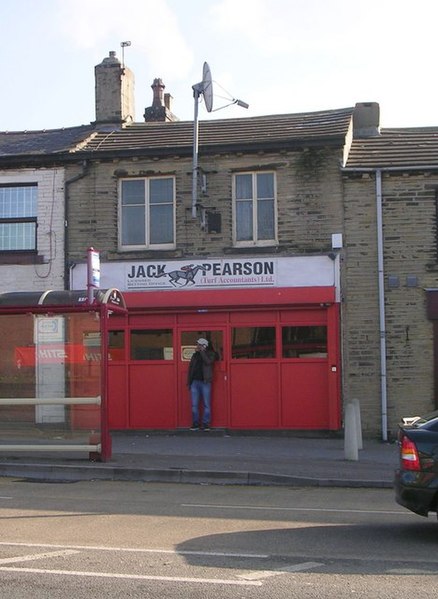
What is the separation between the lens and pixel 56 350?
15000 mm

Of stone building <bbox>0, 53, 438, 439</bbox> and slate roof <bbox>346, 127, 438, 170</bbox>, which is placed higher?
slate roof <bbox>346, 127, 438, 170</bbox>

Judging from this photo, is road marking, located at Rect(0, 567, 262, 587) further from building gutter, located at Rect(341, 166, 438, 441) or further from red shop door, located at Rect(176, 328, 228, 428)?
red shop door, located at Rect(176, 328, 228, 428)

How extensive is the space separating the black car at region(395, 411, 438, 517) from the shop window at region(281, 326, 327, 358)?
969 centimetres

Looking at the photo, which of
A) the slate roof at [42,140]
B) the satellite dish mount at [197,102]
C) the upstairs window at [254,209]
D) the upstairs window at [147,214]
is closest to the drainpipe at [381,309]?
the upstairs window at [254,209]

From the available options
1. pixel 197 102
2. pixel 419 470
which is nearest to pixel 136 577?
pixel 419 470

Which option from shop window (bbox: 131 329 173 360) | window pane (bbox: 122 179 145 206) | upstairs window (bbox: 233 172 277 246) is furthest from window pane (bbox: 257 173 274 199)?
shop window (bbox: 131 329 173 360)

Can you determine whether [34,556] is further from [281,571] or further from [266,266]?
[266,266]

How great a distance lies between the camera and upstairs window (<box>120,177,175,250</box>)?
19078mm

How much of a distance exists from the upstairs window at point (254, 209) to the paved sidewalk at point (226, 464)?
448 cm

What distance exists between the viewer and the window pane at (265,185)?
61.6 ft

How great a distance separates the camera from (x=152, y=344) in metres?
19.0

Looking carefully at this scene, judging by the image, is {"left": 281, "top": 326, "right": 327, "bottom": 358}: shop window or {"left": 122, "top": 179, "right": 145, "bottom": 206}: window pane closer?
{"left": 281, "top": 326, "right": 327, "bottom": 358}: shop window

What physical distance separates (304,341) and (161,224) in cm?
415

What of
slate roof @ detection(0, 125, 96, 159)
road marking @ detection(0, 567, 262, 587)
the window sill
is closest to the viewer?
road marking @ detection(0, 567, 262, 587)
